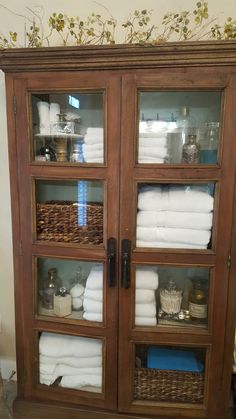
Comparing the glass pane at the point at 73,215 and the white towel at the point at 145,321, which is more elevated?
the glass pane at the point at 73,215

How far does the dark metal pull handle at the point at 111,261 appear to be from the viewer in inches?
48.6

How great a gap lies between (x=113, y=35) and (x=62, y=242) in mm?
1103

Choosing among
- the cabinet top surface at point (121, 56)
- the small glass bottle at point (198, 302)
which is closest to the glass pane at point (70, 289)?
the small glass bottle at point (198, 302)

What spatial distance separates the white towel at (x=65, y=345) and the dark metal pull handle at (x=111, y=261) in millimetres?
373

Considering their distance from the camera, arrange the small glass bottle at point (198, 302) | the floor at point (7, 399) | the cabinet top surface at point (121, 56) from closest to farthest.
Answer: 1. the cabinet top surface at point (121, 56)
2. the small glass bottle at point (198, 302)
3. the floor at point (7, 399)

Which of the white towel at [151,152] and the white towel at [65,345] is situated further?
the white towel at [65,345]

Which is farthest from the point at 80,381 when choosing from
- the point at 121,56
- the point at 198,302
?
the point at 121,56

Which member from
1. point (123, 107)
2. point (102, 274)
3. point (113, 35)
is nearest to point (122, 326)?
point (102, 274)

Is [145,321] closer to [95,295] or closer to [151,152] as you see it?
[95,295]

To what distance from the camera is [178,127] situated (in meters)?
1.27

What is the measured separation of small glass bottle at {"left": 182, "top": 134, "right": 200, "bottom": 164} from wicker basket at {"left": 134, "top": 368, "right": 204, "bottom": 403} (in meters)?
0.98

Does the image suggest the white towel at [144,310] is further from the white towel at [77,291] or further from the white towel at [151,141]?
the white towel at [151,141]

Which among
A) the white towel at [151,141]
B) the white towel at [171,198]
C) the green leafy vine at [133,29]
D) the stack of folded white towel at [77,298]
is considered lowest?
the stack of folded white towel at [77,298]

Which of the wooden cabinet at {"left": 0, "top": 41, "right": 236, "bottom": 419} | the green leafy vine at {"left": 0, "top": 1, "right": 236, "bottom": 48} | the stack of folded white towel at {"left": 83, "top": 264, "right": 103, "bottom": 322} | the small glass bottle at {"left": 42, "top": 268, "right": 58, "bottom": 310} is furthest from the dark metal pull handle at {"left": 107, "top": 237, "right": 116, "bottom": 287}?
the green leafy vine at {"left": 0, "top": 1, "right": 236, "bottom": 48}
